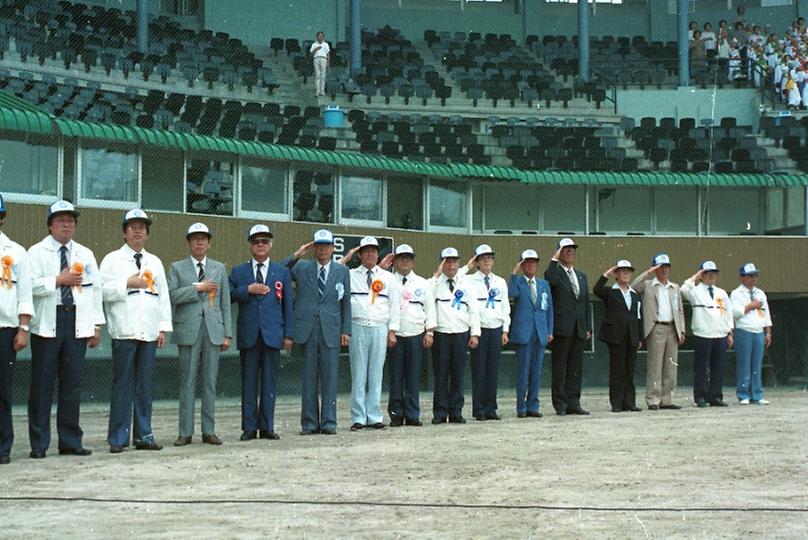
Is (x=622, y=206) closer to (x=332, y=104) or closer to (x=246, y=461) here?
(x=332, y=104)

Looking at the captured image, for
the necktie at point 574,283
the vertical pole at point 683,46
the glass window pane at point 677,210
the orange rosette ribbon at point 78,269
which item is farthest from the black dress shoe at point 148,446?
the vertical pole at point 683,46

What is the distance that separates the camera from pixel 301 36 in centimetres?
3847

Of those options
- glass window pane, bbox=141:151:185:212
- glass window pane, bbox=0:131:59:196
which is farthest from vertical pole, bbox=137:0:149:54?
glass window pane, bbox=0:131:59:196

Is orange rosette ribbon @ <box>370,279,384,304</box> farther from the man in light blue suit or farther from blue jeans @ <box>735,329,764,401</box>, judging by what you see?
blue jeans @ <box>735,329,764,401</box>

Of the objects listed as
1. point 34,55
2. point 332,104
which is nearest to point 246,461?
point 34,55

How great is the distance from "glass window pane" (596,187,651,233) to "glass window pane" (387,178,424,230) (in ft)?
15.5

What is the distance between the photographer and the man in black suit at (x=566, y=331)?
54.9 feet

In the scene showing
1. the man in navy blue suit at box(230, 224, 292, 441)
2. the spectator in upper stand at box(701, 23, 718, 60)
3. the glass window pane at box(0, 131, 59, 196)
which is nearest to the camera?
the man in navy blue suit at box(230, 224, 292, 441)

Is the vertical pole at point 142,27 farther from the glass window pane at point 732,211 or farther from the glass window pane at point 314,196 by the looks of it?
the glass window pane at point 732,211

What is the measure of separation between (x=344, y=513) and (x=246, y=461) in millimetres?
2912

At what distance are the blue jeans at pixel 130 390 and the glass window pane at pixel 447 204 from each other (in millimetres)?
15473

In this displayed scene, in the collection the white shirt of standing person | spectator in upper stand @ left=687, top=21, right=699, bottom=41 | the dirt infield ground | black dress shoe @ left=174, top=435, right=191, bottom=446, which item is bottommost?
black dress shoe @ left=174, top=435, right=191, bottom=446

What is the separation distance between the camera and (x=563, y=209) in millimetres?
29297

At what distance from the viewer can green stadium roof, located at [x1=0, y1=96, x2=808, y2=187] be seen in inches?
794
